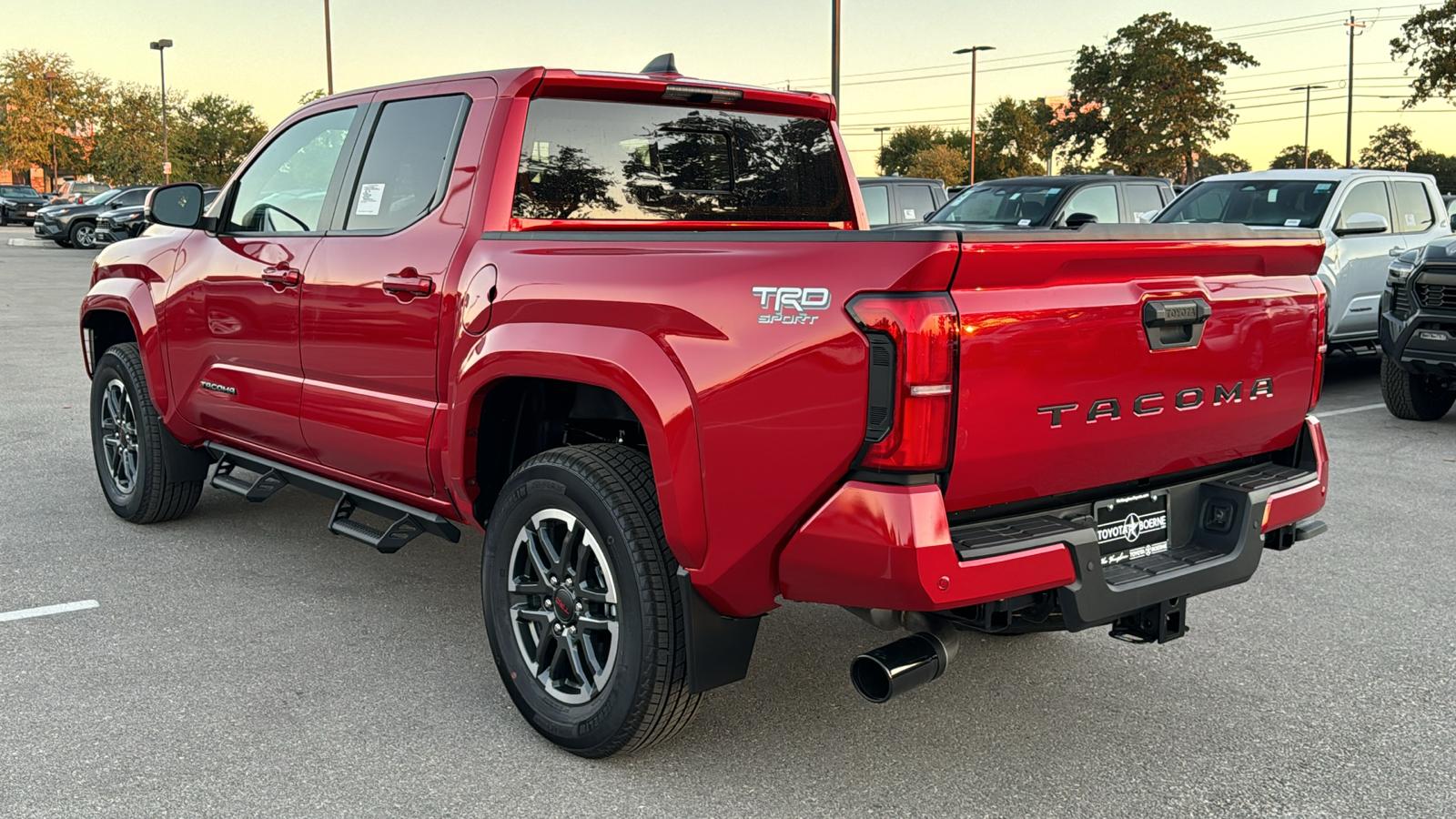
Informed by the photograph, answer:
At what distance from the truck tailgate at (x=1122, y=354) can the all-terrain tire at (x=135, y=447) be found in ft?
14.0

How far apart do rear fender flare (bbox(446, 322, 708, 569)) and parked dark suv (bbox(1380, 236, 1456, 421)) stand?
288 inches

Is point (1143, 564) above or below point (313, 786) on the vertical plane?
above

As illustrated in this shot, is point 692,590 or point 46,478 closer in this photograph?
point 692,590

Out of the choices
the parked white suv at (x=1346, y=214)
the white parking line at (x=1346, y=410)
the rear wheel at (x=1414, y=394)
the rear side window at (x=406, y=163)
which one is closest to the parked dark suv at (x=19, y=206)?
the parked white suv at (x=1346, y=214)

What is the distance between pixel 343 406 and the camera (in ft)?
14.1

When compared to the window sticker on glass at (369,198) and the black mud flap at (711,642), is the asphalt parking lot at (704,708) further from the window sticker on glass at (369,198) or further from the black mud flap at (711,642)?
the window sticker on glass at (369,198)

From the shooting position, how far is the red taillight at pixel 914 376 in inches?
103

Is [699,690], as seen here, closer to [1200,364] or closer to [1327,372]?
[1200,364]

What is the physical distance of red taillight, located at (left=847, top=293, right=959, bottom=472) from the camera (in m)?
2.62

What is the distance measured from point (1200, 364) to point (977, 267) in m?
0.87

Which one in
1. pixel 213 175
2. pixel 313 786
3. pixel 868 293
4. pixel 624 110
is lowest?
pixel 313 786

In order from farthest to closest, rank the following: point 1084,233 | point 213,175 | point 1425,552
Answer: point 213,175, point 1425,552, point 1084,233

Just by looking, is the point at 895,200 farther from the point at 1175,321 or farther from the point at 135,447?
the point at 1175,321

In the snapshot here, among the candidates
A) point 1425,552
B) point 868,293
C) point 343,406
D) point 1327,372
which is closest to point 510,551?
point 343,406
